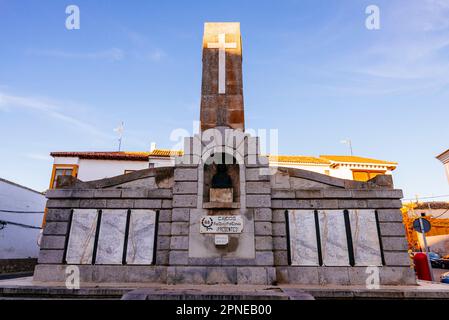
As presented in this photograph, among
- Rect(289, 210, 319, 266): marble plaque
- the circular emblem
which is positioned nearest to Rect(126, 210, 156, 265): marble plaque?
the circular emblem

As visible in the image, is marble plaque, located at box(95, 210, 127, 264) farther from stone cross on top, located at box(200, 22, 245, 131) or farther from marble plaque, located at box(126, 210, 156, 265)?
stone cross on top, located at box(200, 22, 245, 131)

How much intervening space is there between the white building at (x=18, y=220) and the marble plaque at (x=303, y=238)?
24158mm

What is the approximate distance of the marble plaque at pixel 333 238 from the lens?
874 centimetres

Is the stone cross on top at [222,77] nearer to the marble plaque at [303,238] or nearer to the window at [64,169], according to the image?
the marble plaque at [303,238]

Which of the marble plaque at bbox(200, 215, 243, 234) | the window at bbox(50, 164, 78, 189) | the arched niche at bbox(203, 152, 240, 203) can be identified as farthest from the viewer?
the window at bbox(50, 164, 78, 189)

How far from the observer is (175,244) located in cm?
863

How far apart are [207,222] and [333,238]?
4.01 meters

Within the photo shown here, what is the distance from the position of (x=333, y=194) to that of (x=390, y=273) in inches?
110

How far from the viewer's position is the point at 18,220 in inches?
974

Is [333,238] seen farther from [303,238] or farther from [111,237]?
[111,237]

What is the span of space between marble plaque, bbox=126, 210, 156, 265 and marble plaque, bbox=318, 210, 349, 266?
5428 mm

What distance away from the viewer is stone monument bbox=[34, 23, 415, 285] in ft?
28.0

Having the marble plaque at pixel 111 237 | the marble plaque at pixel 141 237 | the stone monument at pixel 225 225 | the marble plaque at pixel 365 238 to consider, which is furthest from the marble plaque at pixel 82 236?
the marble plaque at pixel 365 238
